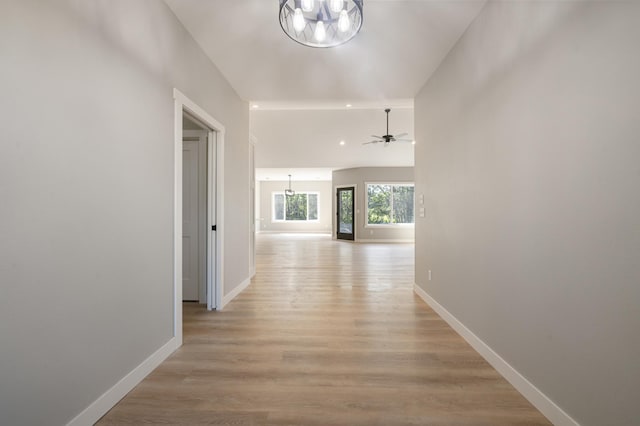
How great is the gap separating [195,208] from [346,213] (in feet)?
27.1

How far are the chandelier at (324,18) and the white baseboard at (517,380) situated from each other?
236cm

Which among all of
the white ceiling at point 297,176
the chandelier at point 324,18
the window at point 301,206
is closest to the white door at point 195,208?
the chandelier at point 324,18

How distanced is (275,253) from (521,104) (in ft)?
22.0

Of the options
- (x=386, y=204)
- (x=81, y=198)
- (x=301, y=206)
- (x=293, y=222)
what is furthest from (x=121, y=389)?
(x=301, y=206)

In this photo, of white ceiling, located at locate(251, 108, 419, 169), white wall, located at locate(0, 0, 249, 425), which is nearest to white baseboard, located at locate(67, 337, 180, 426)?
white wall, located at locate(0, 0, 249, 425)

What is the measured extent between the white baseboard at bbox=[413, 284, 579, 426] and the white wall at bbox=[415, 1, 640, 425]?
5 centimetres

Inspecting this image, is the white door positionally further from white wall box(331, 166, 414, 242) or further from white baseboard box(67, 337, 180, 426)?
white wall box(331, 166, 414, 242)

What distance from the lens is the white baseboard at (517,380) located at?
1.54 metres

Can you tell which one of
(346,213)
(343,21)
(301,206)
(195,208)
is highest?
(343,21)

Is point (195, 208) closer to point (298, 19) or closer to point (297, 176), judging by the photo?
point (298, 19)

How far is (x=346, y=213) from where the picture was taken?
11469 mm

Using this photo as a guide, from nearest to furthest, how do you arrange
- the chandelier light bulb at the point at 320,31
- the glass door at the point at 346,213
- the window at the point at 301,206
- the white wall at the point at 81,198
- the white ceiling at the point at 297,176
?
the white wall at the point at 81,198 < the chandelier light bulb at the point at 320,31 < the glass door at the point at 346,213 < the white ceiling at the point at 297,176 < the window at the point at 301,206

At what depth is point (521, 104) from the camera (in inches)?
71.4

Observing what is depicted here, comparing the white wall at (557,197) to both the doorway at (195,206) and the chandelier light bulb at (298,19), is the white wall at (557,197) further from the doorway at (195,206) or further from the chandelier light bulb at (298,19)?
the doorway at (195,206)
